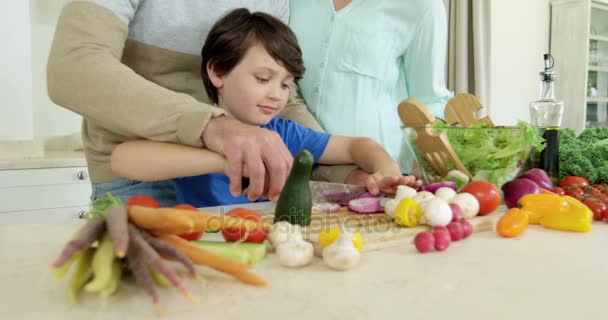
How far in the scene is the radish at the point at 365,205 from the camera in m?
0.89

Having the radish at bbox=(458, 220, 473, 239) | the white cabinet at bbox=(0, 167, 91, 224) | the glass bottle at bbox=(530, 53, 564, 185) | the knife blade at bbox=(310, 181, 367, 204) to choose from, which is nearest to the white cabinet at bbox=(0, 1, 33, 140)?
the white cabinet at bbox=(0, 167, 91, 224)

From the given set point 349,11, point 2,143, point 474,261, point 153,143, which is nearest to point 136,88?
point 153,143

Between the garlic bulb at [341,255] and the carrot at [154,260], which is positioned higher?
the carrot at [154,260]

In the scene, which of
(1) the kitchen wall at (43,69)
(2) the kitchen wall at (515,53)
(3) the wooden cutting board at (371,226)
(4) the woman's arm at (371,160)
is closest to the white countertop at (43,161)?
(1) the kitchen wall at (43,69)

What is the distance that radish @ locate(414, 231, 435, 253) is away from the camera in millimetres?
649

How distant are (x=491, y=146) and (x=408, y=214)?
0.32 meters

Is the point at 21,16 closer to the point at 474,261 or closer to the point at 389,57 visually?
the point at 389,57

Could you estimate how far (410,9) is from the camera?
59.7 inches

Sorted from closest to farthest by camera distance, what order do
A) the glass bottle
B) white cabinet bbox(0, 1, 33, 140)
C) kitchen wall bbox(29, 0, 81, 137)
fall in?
the glass bottle
white cabinet bbox(0, 1, 33, 140)
kitchen wall bbox(29, 0, 81, 137)

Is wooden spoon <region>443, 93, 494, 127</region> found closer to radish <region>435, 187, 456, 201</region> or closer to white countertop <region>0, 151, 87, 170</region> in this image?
radish <region>435, 187, 456, 201</region>

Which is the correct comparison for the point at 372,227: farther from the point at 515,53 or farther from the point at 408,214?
the point at 515,53

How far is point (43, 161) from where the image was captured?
240 cm

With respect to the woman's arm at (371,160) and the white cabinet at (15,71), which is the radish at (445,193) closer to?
the woman's arm at (371,160)

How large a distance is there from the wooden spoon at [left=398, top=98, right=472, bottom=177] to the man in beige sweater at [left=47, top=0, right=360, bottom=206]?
0.30m
